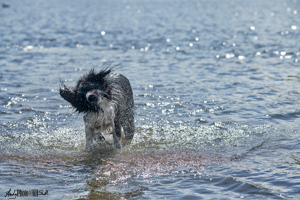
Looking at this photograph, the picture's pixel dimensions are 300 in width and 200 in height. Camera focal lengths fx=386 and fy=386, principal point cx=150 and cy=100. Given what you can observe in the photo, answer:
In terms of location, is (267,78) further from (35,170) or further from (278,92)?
(35,170)

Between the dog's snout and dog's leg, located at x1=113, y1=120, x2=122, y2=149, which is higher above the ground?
the dog's snout

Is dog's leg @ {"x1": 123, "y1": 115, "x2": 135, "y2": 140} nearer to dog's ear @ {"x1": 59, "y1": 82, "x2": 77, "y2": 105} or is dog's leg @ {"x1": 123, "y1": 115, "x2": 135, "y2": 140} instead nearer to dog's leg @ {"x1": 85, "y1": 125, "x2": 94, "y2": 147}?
dog's leg @ {"x1": 85, "y1": 125, "x2": 94, "y2": 147}

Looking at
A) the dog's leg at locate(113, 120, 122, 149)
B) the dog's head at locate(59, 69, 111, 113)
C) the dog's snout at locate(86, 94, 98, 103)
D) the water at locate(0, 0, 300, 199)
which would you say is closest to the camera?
the water at locate(0, 0, 300, 199)

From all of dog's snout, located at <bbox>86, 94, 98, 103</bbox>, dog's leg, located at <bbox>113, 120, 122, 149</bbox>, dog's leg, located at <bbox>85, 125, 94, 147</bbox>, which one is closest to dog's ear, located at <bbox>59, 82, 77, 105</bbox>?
dog's snout, located at <bbox>86, 94, 98, 103</bbox>

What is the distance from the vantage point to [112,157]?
6.56 meters

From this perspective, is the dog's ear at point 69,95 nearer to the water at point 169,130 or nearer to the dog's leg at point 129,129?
the water at point 169,130

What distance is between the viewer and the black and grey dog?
6004mm

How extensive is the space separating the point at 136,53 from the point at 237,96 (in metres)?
7.77

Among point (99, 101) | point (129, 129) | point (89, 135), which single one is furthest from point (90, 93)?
point (129, 129)

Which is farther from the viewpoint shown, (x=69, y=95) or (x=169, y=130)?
(x=169, y=130)

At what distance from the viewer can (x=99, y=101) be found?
5.96 metres

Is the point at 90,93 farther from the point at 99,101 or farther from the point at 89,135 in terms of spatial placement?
the point at 89,135

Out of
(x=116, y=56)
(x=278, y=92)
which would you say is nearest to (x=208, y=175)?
(x=278, y=92)

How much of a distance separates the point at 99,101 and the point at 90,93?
8.3 inches
